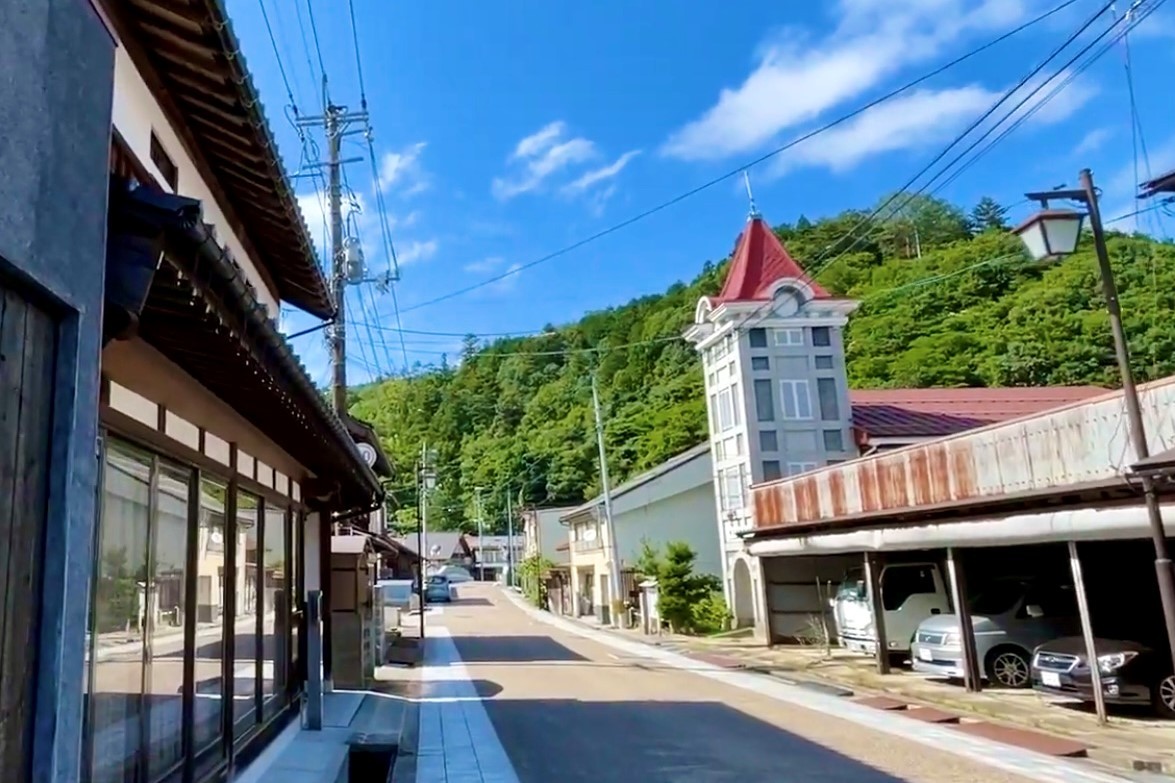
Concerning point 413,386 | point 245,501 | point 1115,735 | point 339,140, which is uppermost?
point 339,140

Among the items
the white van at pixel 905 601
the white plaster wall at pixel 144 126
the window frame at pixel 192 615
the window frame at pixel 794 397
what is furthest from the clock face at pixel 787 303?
the white plaster wall at pixel 144 126

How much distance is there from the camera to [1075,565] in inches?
414

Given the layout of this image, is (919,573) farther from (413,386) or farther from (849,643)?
(413,386)

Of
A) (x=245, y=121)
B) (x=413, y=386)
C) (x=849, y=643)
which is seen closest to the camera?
(x=245, y=121)

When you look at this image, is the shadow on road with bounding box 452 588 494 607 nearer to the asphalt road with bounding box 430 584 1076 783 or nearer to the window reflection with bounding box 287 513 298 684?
the asphalt road with bounding box 430 584 1076 783

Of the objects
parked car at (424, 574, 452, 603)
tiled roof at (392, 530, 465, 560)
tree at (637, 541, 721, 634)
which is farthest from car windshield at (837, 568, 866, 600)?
tiled roof at (392, 530, 465, 560)

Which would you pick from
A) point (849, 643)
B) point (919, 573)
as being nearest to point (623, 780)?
point (919, 573)

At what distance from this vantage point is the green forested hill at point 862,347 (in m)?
28.1

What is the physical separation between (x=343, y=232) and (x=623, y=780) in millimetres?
11535

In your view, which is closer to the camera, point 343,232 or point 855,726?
point 855,726

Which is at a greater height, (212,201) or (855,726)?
(212,201)

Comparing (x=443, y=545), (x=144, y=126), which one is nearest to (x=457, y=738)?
(x=144, y=126)

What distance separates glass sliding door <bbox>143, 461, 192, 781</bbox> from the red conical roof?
2256 cm

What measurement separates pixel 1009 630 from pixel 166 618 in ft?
40.7
